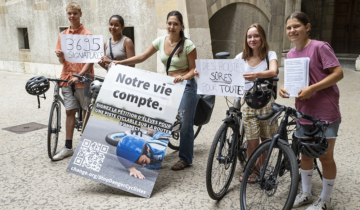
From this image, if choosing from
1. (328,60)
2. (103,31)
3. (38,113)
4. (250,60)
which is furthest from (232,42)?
(328,60)

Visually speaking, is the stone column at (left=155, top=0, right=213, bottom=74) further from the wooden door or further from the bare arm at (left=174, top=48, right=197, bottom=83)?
the wooden door

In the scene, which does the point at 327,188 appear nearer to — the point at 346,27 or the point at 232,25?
the point at 232,25

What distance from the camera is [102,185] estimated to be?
3.67m

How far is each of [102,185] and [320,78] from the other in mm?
2406

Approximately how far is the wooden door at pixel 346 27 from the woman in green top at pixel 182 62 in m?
15.8

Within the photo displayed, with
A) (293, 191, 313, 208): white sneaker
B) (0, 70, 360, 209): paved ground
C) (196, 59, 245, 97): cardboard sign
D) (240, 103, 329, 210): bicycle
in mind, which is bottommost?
(0, 70, 360, 209): paved ground

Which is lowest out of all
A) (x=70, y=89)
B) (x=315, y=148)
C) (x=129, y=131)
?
(x=129, y=131)

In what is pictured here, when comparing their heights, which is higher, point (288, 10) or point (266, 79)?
point (288, 10)

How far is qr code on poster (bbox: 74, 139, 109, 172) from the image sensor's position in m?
3.47

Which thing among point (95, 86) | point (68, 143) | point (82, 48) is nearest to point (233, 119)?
point (95, 86)

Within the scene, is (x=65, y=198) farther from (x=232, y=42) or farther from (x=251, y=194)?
(x=232, y=42)

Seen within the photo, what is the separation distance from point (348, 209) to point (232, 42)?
8.27 meters

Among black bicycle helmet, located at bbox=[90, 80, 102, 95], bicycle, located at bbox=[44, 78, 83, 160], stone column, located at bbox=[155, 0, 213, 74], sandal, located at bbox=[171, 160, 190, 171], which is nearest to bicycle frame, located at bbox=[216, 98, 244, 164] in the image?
sandal, located at bbox=[171, 160, 190, 171]

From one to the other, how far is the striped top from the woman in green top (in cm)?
123
